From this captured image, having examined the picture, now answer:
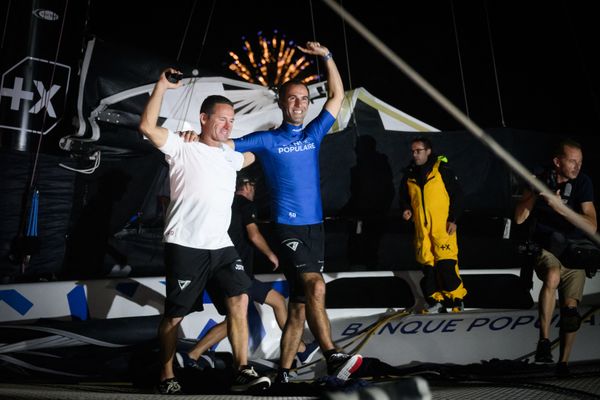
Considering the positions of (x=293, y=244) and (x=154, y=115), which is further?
(x=293, y=244)

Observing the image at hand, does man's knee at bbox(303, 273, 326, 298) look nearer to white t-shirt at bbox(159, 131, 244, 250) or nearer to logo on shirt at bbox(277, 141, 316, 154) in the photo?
white t-shirt at bbox(159, 131, 244, 250)

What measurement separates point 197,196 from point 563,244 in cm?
311

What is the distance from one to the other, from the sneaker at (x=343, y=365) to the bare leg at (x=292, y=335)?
0.48 m

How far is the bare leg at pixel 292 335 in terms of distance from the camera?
378 cm

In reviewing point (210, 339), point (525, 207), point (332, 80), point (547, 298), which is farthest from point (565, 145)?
point (210, 339)

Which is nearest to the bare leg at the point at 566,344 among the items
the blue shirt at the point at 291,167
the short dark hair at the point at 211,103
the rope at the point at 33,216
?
the blue shirt at the point at 291,167

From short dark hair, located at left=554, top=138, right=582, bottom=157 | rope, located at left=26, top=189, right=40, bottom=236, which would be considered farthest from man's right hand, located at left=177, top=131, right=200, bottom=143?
short dark hair, located at left=554, top=138, right=582, bottom=157

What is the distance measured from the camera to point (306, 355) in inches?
194

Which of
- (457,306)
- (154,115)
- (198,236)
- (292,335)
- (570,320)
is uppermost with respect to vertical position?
(154,115)

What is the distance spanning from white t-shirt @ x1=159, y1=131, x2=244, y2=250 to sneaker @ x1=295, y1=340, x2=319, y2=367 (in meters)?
1.84

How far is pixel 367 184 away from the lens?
6980 millimetres

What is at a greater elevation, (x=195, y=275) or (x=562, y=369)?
(x=195, y=275)

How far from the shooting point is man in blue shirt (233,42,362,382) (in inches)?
146

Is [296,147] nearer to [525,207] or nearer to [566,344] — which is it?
[525,207]
